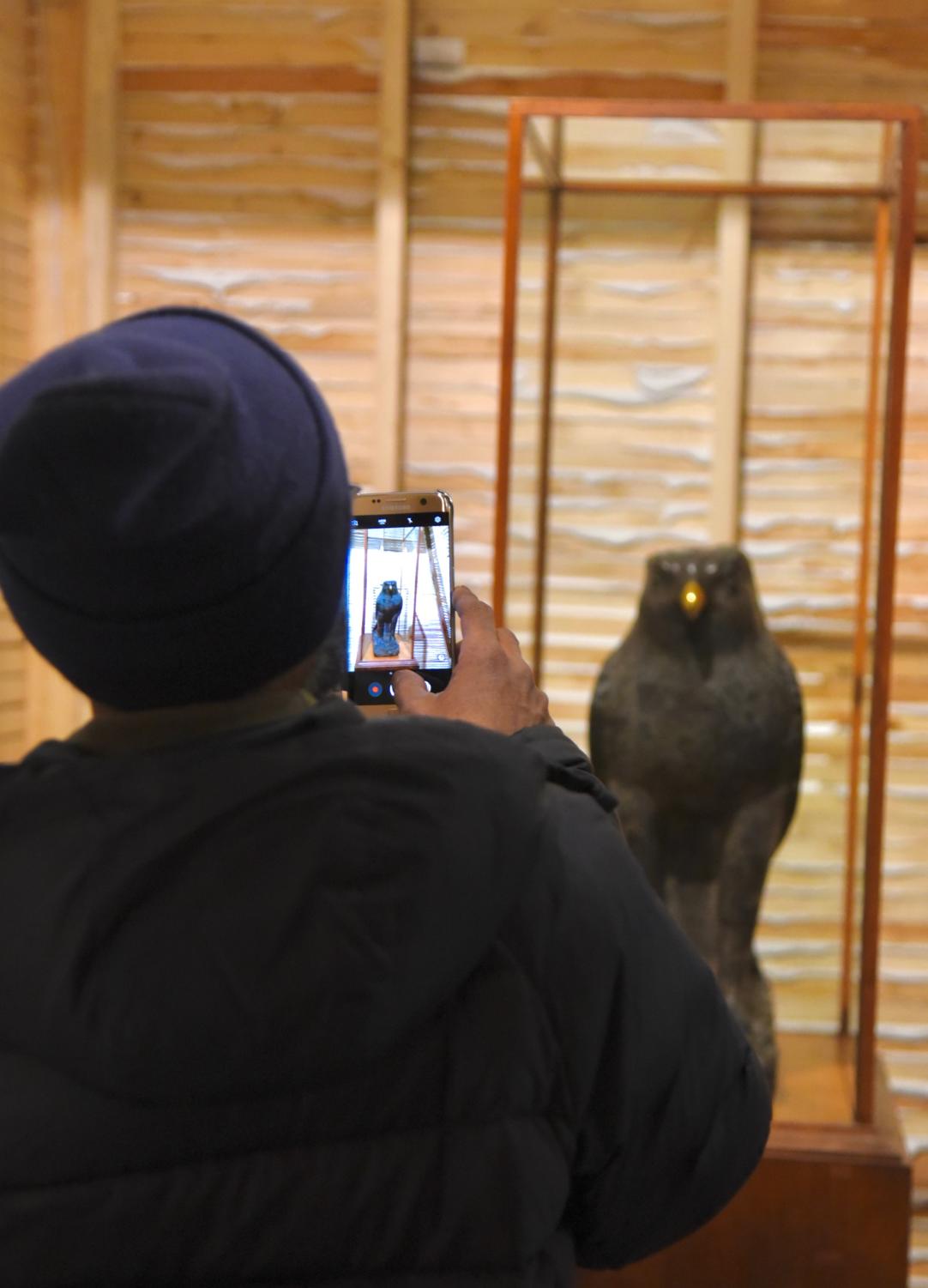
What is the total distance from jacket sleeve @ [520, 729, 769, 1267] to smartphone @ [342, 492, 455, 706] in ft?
0.98

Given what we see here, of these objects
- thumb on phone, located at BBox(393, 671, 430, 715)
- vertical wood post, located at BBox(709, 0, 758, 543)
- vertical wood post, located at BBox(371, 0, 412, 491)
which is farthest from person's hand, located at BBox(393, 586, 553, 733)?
vertical wood post, located at BBox(371, 0, 412, 491)

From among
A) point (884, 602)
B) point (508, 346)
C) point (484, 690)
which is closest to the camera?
point (484, 690)

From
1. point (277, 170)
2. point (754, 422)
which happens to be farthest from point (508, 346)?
point (277, 170)

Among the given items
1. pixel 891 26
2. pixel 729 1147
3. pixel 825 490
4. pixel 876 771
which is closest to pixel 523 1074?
pixel 729 1147

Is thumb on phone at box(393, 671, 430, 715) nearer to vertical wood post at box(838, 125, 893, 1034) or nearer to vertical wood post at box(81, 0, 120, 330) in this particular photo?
vertical wood post at box(838, 125, 893, 1034)

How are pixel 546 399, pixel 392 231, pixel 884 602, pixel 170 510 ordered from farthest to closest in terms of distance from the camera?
pixel 392 231
pixel 546 399
pixel 884 602
pixel 170 510

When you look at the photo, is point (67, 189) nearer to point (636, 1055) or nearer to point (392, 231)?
point (392, 231)

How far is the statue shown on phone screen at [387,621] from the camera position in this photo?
0.98 meters

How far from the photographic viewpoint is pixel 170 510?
55 cm

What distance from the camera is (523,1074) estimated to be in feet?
1.97

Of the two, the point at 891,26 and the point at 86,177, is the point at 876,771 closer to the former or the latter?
the point at 891,26

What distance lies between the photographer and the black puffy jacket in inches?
22.0

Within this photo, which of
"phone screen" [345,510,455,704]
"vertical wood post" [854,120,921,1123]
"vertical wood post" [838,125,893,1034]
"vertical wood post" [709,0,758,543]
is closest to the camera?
"phone screen" [345,510,455,704]

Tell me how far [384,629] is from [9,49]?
2.29 metres
